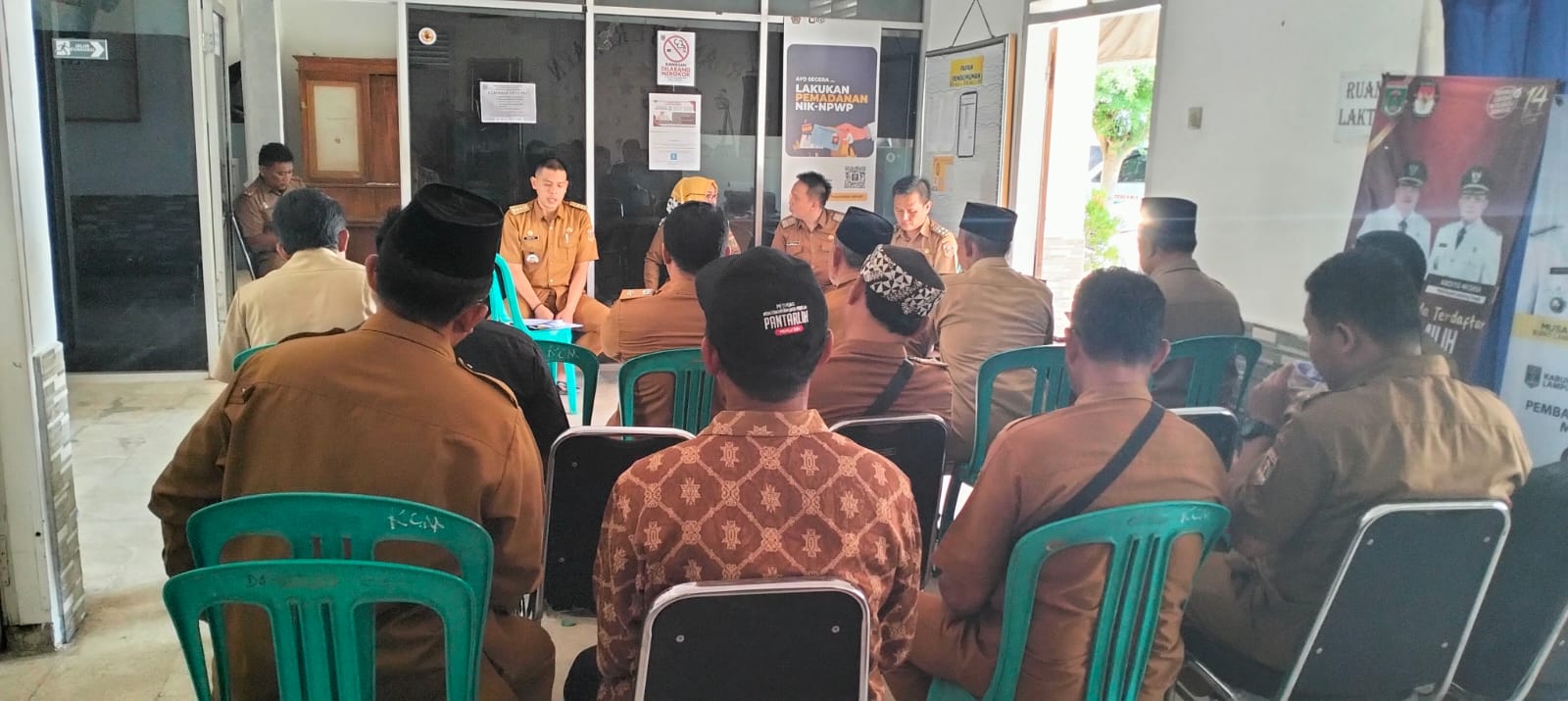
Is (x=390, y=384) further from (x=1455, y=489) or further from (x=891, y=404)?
(x=1455, y=489)

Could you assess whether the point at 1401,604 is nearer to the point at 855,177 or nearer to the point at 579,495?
the point at 579,495

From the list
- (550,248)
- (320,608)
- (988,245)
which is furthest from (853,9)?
(320,608)

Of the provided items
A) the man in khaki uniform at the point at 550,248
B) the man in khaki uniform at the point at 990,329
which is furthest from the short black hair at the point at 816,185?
the man in khaki uniform at the point at 990,329

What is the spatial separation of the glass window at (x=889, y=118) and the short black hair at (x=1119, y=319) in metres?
4.96

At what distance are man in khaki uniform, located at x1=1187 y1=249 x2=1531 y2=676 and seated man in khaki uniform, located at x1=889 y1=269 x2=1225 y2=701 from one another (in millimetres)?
241

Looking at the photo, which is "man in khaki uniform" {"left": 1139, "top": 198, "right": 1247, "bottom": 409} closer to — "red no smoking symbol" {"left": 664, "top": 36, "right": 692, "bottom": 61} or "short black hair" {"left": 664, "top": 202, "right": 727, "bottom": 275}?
"short black hair" {"left": 664, "top": 202, "right": 727, "bottom": 275}

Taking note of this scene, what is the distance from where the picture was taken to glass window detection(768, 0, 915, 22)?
668cm

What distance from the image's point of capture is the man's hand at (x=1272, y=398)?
2.75 metres

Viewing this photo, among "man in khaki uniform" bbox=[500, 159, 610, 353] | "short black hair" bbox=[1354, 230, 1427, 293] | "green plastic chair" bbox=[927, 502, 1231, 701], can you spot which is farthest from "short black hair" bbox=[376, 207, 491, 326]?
"man in khaki uniform" bbox=[500, 159, 610, 353]

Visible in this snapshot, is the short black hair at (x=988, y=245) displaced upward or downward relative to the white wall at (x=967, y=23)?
downward

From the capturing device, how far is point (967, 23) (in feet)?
21.2

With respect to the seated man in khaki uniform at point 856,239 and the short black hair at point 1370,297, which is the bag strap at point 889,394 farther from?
the seated man in khaki uniform at point 856,239

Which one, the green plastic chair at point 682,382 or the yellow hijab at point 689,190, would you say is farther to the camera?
the yellow hijab at point 689,190

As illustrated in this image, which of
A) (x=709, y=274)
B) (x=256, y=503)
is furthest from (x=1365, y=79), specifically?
(x=256, y=503)
